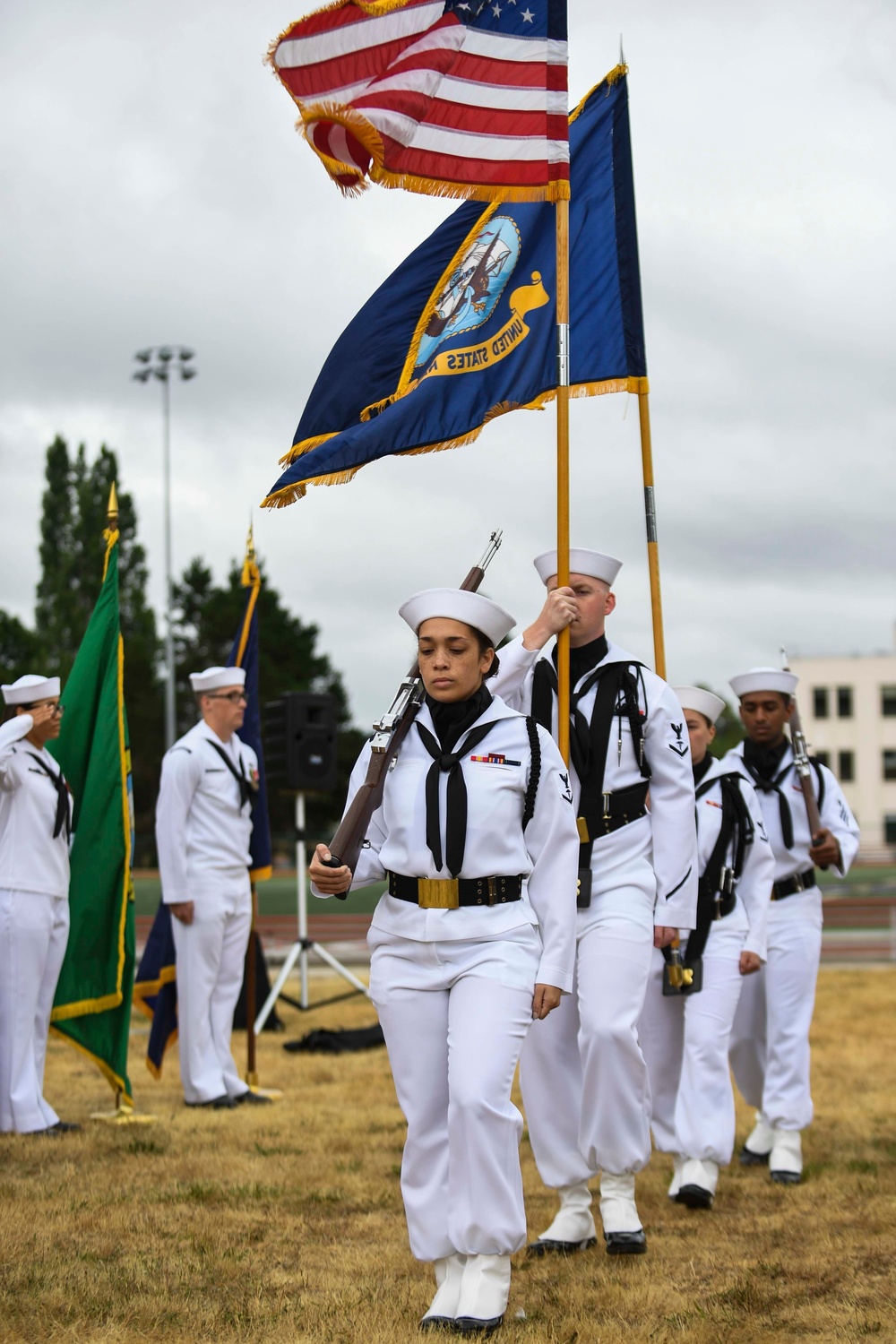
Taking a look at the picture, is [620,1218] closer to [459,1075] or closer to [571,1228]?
[571,1228]

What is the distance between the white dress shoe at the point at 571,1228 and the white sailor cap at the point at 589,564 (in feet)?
7.65

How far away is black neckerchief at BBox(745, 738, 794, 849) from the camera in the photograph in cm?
791

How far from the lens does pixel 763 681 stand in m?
7.85

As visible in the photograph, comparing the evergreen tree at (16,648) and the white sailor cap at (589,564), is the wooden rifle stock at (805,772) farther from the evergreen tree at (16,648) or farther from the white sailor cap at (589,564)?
the evergreen tree at (16,648)

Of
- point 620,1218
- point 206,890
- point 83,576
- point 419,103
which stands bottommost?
point 620,1218

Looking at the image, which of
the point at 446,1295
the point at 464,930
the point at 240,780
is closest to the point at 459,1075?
the point at 464,930

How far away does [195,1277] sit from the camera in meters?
5.25

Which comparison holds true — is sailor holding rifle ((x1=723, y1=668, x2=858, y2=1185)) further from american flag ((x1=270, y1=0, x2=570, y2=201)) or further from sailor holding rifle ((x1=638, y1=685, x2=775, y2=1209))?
american flag ((x1=270, y1=0, x2=570, y2=201))

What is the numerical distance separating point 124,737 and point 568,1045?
405 centimetres

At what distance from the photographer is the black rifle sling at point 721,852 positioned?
280 inches

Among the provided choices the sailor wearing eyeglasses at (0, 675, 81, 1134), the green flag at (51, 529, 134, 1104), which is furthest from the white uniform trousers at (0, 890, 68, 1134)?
the green flag at (51, 529, 134, 1104)

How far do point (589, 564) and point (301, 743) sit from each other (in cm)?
734

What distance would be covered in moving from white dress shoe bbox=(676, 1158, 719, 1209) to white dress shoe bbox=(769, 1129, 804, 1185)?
19.1 inches

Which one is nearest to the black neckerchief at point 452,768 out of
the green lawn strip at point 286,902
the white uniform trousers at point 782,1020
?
the white uniform trousers at point 782,1020
